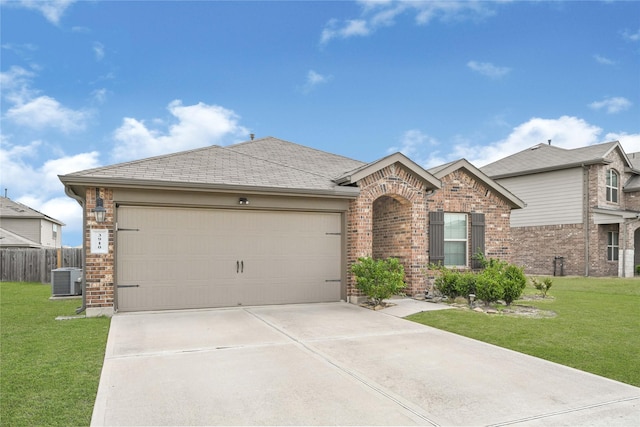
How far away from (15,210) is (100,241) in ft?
78.7

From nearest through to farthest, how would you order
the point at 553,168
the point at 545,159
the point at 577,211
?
the point at 577,211
the point at 553,168
the point at 545,159

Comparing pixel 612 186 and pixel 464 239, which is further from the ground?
pixel 612 186

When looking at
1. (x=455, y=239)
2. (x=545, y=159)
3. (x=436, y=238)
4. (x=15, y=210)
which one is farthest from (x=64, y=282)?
(x=545, y=159)

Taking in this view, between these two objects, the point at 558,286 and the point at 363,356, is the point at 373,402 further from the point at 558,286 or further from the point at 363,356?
the point at 558,286

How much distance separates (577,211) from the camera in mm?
20172

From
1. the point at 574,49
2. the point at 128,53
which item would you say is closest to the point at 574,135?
the point at 574,49

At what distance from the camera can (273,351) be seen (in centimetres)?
587

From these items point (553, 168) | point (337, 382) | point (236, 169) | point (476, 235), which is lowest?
point (337, 382)

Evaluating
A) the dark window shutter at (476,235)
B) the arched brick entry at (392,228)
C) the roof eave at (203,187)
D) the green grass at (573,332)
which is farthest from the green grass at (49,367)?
the dark window shutter at (476,235)

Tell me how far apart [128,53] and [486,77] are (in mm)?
12878

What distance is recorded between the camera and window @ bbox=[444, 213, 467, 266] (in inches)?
477

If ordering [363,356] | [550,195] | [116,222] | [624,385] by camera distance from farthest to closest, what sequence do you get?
[550,195] < [116,222] < [363,356] < [624,385]

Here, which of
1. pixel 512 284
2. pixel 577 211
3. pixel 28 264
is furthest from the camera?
pixel 577 211

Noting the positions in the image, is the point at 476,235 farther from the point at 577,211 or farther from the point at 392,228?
the point at 577,211
